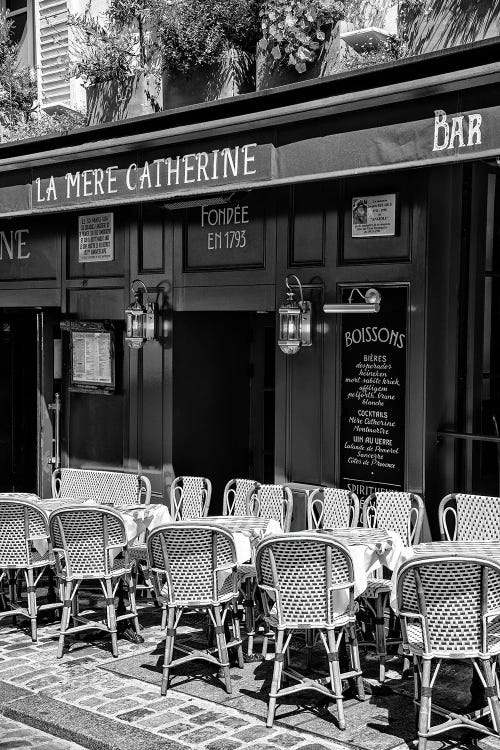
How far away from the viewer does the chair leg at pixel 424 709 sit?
17.2 feet

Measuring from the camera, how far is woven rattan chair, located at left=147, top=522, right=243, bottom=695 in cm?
633

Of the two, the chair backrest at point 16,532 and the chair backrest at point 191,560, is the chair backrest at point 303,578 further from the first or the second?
the chair backrest at point 16,532

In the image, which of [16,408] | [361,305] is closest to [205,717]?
[361,305]

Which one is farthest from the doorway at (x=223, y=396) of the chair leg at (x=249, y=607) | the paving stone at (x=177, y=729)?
the paving stone at (x=177, y=729)

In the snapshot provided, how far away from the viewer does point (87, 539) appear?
724cm

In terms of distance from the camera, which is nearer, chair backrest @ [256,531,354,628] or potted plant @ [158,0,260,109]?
chair backrest @ [256,531,354,628]

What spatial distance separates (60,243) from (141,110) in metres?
1.72

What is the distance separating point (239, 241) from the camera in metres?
9.05

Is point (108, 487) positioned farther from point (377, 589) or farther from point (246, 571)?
point (377, 589)

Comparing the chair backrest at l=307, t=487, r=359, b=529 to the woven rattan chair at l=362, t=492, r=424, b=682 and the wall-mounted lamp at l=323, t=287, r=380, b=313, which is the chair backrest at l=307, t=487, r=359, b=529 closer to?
the woven rattan chair at l=362, t=492, r=424, b=682

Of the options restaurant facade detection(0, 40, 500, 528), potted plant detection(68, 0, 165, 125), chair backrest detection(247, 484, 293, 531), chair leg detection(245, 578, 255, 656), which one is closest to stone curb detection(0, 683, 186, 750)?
chair leg detection(245, 578, 255, 656)

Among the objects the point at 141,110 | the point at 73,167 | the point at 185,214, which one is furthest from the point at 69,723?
the point at 141,110

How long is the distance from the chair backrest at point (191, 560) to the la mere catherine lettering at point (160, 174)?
10.5 feet

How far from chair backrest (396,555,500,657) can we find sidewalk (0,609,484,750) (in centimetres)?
60
